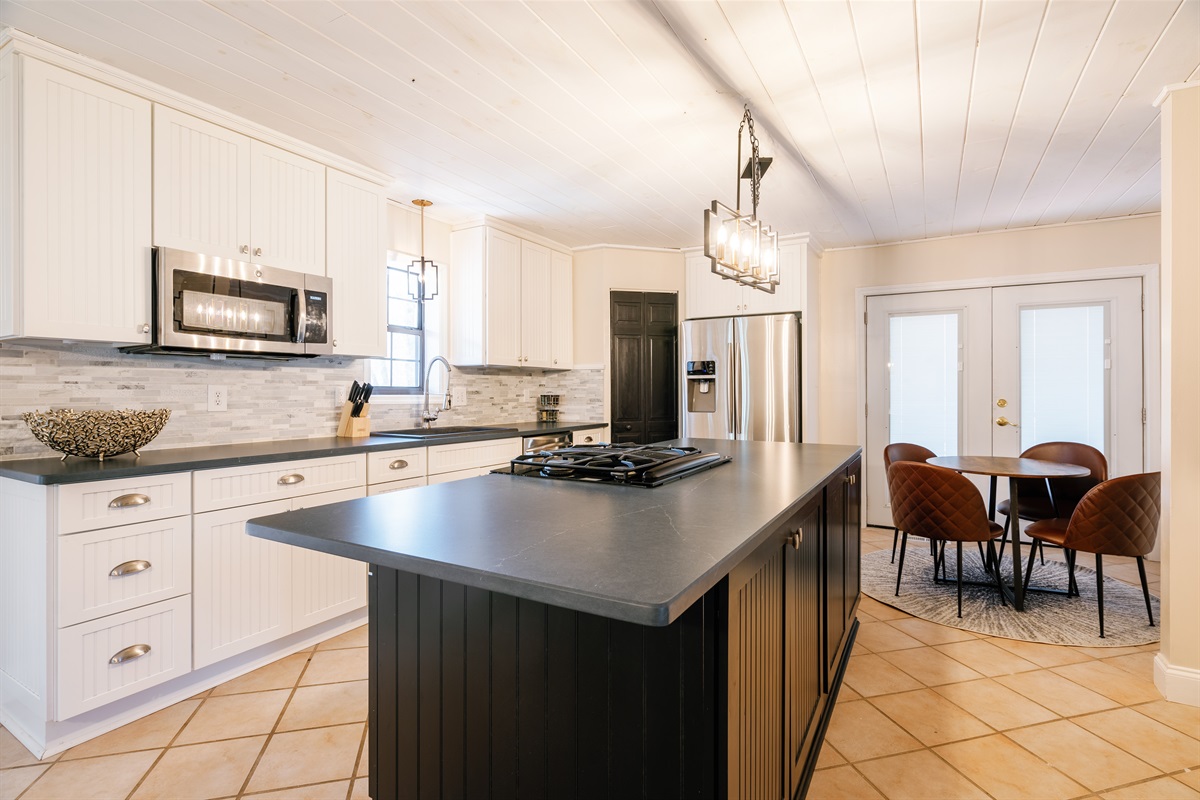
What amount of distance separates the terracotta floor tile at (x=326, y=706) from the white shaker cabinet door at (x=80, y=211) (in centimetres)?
152

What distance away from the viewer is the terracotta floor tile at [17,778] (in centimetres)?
173

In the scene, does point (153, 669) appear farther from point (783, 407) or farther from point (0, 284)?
point (783, 407)

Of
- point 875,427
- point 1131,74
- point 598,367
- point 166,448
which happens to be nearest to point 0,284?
point 166,448

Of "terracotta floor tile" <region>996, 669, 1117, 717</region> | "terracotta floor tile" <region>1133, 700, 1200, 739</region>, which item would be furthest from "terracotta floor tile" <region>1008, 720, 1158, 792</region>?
"terracotta floor tile" <region>1133, 700, 1200, 739</region>

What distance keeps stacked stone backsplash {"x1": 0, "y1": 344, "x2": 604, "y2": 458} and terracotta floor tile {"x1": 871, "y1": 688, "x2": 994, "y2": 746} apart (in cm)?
296

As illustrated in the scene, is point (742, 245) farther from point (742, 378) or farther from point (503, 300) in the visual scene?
point (742, 378)

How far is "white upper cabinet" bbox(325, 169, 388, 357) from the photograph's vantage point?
306 centimetres

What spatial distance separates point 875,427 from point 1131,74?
3045 mm

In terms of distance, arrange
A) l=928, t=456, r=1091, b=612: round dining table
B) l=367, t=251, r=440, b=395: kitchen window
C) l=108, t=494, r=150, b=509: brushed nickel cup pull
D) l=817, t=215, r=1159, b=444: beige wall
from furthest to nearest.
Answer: l=817, t=215, r=1159, b=444: beige wall, l=367, t=251, r=440, b=395: kitchen window, l=928, t=456, r=1091, b=612: round dining table, l=108, t=494, r=150, b=509: brushed nickel cup pull

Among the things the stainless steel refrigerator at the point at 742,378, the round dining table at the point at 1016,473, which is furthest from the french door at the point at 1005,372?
the round dining table at the point at 1016,473

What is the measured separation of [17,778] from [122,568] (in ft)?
2.04

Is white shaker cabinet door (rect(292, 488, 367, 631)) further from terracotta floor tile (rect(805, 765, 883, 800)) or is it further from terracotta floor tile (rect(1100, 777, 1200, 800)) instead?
terracotta floor tile (rect(1100, 777, 1200, 800))

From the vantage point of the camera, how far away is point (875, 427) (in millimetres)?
4926

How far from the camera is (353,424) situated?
3283 millimetres
